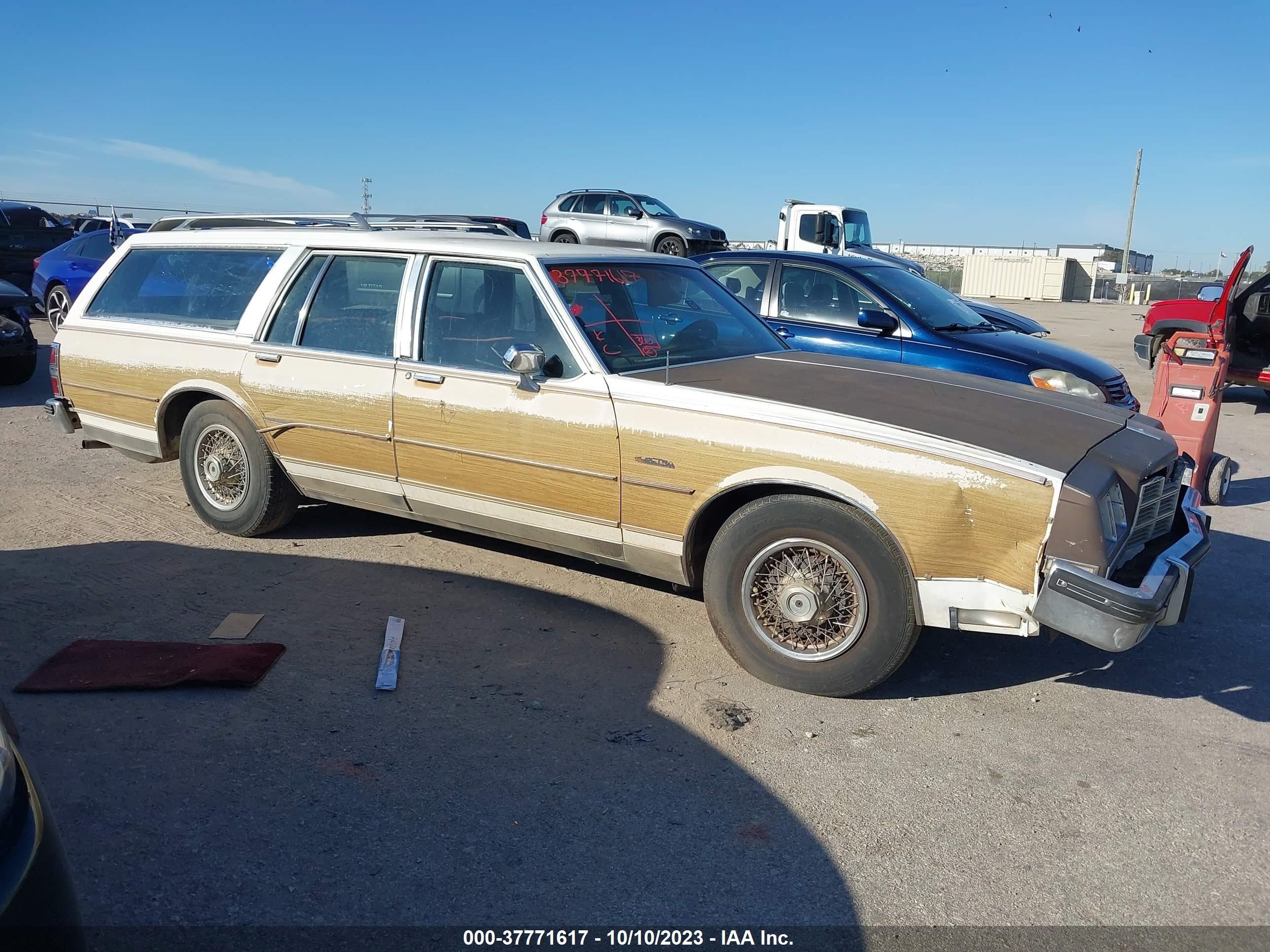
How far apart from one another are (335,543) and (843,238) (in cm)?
1846

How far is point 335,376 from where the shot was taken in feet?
16.6

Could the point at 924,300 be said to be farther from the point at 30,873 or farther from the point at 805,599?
the point at 30,873

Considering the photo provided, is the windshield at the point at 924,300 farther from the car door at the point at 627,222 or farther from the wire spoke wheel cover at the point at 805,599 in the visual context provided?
the car door at the point at 627,222

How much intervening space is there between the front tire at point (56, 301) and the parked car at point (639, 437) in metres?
10.6

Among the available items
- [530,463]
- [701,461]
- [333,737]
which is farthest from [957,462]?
[333,737]

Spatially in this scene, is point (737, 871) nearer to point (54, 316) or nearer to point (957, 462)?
point (957, 462)

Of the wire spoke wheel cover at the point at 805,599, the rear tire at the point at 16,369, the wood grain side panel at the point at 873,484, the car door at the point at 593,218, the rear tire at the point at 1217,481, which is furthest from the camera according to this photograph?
the car door at the point at 593,218

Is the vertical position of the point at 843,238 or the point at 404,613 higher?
the point at 843,238

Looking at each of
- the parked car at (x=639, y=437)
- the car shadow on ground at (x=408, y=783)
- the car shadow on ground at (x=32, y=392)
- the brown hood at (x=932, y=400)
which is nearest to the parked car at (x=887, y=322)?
the brown hood at (x=932, y=400)

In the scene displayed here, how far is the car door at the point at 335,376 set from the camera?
4.98 metres

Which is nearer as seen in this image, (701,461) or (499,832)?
(499,832)

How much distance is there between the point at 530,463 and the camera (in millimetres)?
4484

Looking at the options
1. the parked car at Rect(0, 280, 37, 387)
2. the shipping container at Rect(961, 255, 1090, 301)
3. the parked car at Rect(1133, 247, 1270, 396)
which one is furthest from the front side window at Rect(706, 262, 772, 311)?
the shipping container at Rect(961, 255, 1090, 301)

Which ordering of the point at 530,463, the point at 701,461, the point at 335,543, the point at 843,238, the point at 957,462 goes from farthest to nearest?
the point at 843,238, the point at 335,543, the point at 530,463, the point at 701,461, the point at 957,462
